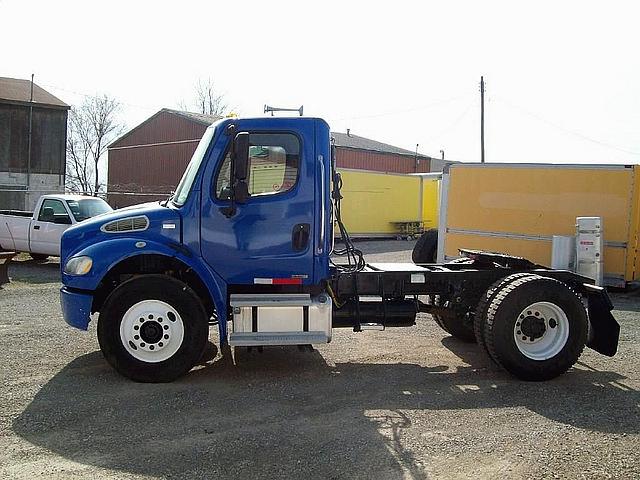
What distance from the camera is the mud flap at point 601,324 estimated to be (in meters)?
7.38

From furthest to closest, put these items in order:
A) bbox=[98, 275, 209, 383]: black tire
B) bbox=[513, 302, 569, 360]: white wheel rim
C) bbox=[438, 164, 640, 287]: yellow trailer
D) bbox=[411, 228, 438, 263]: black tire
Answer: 1. bbox=[438, 164, 640, 287]: yellow trailer
2. bbox=[411, 228, 438, 263]: black tire
3. bbox=[513, 302, 569, 360]: white wheel rim
4. bbox=[98, 275, 209, 383]: black tire

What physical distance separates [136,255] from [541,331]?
14.6 ft

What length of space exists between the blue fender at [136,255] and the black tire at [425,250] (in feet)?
20.7

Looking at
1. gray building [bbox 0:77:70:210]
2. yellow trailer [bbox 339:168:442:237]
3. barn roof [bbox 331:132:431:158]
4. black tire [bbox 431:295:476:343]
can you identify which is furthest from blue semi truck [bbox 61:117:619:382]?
barn roof [bbox 331:132:431:158]

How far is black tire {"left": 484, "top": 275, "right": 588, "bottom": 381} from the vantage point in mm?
7016

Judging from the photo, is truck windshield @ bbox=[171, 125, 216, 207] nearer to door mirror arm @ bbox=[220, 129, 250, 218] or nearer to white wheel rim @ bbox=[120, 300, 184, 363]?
door mirror arm @ bbox=[220, 129, 250, 218]

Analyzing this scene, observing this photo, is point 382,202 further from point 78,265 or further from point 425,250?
point 78,265

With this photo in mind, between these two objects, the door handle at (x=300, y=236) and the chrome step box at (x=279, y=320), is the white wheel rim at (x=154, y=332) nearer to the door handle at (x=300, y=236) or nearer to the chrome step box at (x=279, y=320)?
the chrome step box at (x=279, y=320)

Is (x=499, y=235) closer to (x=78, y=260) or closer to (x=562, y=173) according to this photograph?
(x=562, y=173)

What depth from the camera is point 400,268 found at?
7.73 m

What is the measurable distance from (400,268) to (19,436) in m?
4.37

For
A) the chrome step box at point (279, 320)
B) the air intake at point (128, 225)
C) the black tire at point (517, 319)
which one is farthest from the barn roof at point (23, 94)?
the black tire at point (517, 319)

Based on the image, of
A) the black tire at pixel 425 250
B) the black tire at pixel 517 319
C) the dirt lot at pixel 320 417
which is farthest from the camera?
the black tire at pixel 425 250

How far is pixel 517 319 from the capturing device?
7055mm
